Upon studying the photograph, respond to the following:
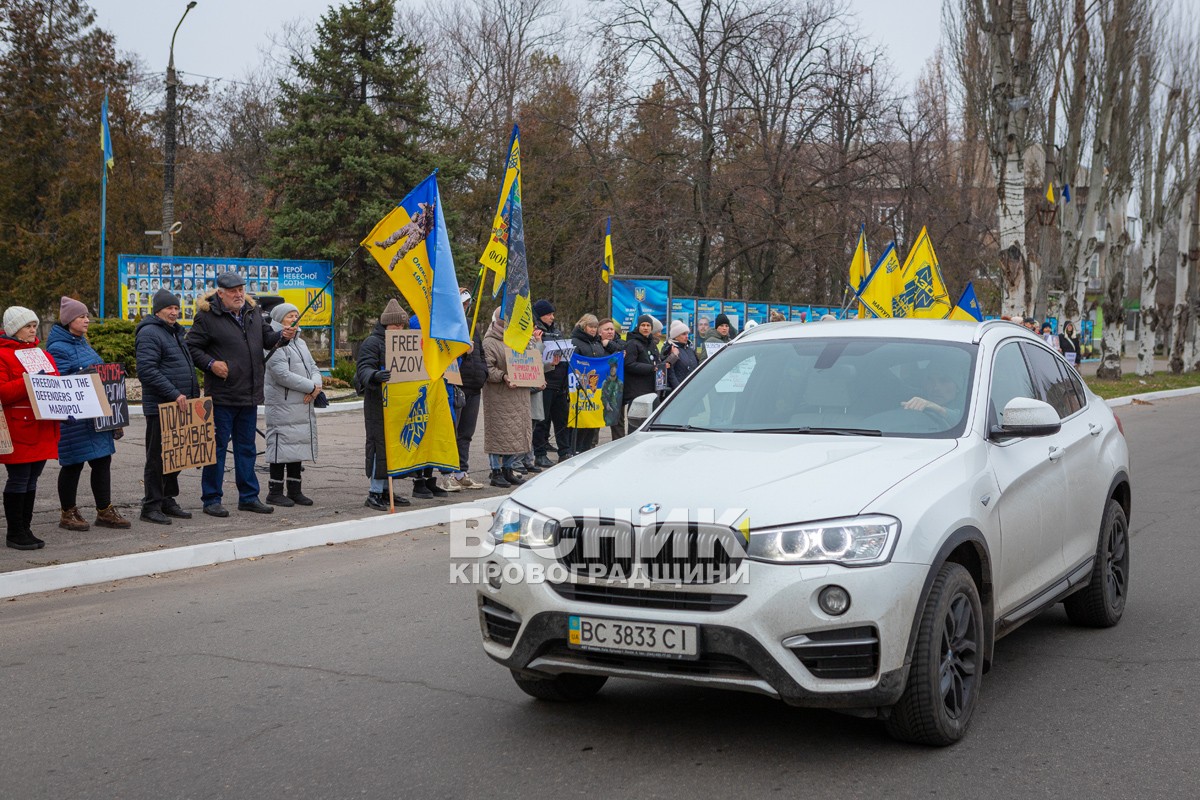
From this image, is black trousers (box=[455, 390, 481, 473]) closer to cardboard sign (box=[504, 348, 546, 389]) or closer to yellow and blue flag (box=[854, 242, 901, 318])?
cardboard sign (box=[504, 348, 546, 389])

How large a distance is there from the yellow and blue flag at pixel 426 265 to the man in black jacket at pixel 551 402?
3214 millimetres

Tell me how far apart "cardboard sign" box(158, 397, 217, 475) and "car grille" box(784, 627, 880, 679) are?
7065mm

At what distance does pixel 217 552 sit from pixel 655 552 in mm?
5560

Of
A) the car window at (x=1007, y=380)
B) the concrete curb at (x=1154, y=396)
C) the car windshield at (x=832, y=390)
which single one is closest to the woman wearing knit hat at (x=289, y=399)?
the car windshield at (x=832, y=390)

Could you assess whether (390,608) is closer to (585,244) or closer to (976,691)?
(976,691)

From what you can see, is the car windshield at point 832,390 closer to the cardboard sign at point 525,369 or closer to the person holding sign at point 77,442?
the person holding sign at point 77,442

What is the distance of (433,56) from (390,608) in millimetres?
46046

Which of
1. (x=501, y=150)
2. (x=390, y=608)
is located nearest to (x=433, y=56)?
(x=501, y=150)

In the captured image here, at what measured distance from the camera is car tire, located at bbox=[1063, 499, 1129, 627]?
21.1ft

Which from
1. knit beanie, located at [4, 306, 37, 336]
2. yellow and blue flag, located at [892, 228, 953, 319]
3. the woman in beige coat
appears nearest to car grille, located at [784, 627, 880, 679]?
knit beanie, located at [4, 306, 37, 336]

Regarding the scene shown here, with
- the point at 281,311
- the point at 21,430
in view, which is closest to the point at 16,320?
the point at 21,430

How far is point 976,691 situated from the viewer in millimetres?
4723

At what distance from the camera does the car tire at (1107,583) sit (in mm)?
6418

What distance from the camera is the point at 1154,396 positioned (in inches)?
1179
